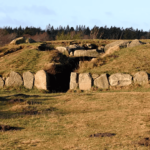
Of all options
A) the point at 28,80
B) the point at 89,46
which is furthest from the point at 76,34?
the point at 28,80

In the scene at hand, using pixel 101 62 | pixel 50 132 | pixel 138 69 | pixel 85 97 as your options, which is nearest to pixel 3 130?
pixel 50 132

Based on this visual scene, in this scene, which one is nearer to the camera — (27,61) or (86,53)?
(27,61)

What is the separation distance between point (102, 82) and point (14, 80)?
9389 mm

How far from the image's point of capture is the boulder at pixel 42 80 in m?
24.6

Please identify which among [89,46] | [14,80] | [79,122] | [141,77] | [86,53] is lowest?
[79,122]

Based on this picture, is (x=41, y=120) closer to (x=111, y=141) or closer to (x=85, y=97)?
(x=111, y=141)

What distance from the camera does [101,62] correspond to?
27.9 meters

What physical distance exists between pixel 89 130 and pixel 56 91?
15.0 meters

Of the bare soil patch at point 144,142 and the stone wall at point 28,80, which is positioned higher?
the stone wall at point 28,80

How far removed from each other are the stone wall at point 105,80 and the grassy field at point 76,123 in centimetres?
473

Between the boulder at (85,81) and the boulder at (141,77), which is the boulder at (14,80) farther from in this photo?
the boulder at (141,77)

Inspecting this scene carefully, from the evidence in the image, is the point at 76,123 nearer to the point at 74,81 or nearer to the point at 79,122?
the point at 79,122

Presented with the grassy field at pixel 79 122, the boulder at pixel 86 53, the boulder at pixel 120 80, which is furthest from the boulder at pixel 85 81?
the boulder at pixel 86 53

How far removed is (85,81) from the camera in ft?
79.2
